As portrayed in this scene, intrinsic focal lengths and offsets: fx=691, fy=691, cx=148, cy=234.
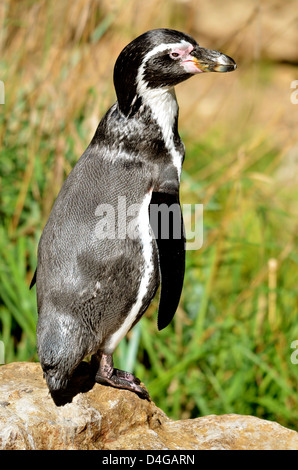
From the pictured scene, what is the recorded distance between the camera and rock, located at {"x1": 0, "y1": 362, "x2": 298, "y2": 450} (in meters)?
1.35

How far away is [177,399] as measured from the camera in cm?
221

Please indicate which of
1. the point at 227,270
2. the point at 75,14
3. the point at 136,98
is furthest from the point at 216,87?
the point at 136,98

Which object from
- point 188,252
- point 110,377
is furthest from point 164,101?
point 188,252

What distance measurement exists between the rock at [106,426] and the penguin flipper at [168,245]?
21 centimetres

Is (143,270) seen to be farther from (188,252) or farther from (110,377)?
(188,252)

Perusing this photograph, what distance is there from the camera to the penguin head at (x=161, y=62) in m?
1.37

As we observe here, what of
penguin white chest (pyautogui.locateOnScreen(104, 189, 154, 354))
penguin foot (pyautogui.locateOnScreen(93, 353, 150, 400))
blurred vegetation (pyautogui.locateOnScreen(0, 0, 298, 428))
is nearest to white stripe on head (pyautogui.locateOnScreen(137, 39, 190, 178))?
penguin white chest (pyautogui.locateOnScreen(104, 189, 154, 354))

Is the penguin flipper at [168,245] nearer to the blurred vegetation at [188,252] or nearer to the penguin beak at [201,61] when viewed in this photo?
the penguin beak at [201,61]

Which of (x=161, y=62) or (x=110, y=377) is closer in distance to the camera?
(x=161, y=62)

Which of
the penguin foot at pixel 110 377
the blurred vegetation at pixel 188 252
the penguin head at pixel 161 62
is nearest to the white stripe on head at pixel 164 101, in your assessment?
the penguin head at pixel 161 62

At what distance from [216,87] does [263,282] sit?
3329mm

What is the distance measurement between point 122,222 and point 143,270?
0.12 m

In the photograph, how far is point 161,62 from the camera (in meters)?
1.38

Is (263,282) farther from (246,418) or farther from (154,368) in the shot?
(246,418)
